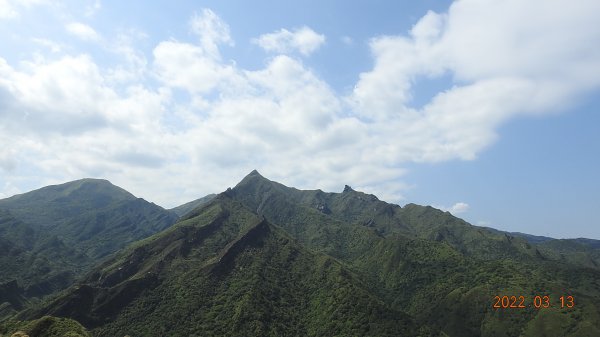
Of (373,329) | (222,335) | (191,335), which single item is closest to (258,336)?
(222,335)

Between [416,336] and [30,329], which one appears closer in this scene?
[30,329]

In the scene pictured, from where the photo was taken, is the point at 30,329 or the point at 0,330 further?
the point at 0,330

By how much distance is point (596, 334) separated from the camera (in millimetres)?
195000

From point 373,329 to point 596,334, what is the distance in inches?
4037

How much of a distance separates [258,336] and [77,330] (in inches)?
4505

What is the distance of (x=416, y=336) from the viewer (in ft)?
620

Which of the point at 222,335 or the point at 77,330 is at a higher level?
the point at 77,330

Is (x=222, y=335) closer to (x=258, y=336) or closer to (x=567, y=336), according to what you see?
(x=258, y=336)

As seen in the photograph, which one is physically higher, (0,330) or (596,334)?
(596,334)

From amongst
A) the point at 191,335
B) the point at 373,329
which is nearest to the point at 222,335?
the point at 191,335

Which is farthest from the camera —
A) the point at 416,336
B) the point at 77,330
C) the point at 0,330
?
the point at 416,336

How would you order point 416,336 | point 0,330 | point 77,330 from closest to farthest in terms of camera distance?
point 77,330 < point 0,330 < point 416,336

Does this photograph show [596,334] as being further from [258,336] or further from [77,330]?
[77,330]

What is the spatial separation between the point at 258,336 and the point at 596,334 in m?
156
